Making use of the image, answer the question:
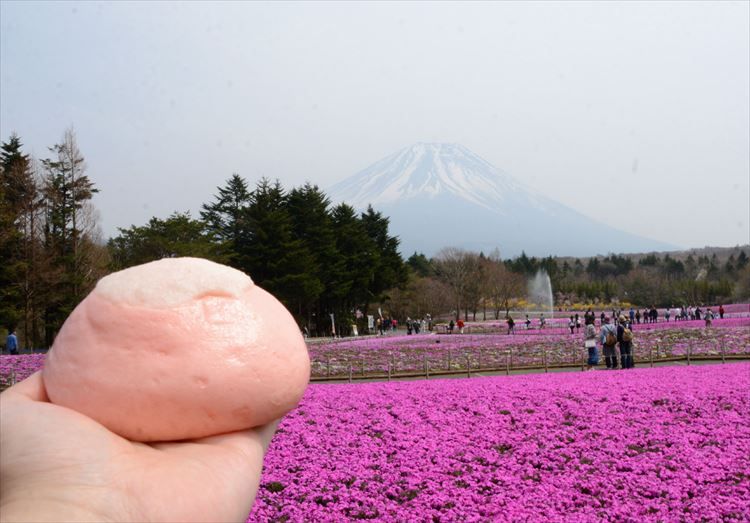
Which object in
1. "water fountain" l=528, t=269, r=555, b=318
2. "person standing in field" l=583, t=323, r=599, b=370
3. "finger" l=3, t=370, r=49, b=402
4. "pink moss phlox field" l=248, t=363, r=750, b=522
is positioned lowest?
"pink moss phlox field" l=248, t=363, r=750, b=522

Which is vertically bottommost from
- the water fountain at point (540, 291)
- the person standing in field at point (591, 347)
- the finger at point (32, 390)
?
the person standing in field at point (591, 347)

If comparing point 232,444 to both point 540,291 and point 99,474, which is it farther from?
point 540,291

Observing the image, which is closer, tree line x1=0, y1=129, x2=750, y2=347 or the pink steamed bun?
the pink steamed bun

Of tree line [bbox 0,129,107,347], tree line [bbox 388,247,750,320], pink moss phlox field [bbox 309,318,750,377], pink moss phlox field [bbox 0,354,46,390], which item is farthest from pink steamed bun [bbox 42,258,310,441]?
tree line [bbox 388,247,750,320]

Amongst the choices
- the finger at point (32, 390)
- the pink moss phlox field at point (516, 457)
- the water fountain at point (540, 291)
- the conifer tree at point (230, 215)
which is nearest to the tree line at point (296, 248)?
the conifer tree at point (230, 215)

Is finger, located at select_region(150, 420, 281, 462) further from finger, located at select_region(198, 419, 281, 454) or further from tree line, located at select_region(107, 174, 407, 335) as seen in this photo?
tree line, located at select_region(107, 174, 407, 335)

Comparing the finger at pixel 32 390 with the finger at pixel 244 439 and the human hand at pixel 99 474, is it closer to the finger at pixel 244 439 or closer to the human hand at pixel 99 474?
the human hand at pixel 99 474

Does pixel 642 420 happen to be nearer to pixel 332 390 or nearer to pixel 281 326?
pixel 332 390
